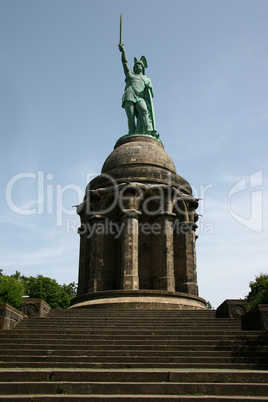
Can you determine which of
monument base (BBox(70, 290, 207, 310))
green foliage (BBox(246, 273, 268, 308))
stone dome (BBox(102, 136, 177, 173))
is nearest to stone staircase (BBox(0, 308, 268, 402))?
monument base (BBox(70, 290, 207, 310))

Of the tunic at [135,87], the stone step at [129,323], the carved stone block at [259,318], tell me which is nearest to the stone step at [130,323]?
the stone step at [129,323]

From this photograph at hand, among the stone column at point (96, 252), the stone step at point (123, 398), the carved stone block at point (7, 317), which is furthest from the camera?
the stone column at point (96, 252)

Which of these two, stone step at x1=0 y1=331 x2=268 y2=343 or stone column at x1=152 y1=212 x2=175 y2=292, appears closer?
stone step at x1=0 y1=331 x2=268 y2=343

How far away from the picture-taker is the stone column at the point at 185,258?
76.7 feet

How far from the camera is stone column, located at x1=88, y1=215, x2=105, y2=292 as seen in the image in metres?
22.4

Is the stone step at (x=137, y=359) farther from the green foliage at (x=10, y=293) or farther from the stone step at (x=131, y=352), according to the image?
the green foliage at (x=10, y=293)

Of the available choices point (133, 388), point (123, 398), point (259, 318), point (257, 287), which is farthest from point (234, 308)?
point (257, 287)

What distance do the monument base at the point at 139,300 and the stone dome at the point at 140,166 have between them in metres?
7.24

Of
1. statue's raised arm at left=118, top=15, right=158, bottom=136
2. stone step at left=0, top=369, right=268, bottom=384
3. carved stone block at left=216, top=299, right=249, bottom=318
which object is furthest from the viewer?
statue's raised arm at left=118, top=15, right=158, bottom=136

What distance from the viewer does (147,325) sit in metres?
12.5

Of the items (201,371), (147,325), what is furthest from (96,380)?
(147,325)

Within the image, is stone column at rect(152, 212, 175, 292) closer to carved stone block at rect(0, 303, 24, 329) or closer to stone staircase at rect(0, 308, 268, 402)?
stone staircase at rect(0, 308, 268, 402)

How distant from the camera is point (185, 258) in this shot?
2412 cm

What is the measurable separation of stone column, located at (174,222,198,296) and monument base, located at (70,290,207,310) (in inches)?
104
